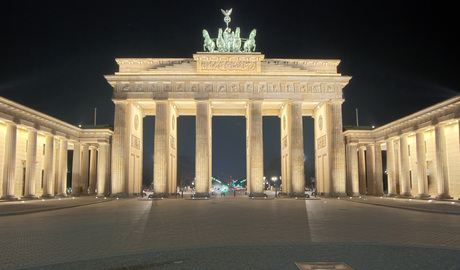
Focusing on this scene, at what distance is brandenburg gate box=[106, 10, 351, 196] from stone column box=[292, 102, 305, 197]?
0.41 ft

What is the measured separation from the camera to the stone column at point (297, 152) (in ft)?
151

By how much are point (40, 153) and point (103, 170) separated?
27.9 feet

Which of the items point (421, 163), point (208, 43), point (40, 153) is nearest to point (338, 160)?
point (421, 163)

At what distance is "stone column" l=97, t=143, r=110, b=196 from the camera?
160 feet

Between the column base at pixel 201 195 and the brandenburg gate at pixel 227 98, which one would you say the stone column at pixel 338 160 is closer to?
the brandenburg gate at pixel 227 98

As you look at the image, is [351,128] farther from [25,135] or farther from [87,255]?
[87,255]

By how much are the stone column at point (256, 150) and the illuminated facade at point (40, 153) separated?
20.2 metres

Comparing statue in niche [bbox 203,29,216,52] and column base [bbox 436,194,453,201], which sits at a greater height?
statue in niche [bbox 203,29,216,52]

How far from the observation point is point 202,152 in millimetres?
46094

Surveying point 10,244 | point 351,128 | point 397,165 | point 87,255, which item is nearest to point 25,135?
point 10,244

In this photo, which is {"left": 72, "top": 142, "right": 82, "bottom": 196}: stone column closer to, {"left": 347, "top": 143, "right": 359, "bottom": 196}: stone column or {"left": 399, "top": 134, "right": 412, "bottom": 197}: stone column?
{"left": 347, "top": 143, "right": 359, "bottom": 196}: stone column

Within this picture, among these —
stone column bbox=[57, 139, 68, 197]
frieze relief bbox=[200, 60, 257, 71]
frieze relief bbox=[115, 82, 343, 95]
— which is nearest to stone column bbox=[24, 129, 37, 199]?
stone column bbox=[57, 139, 68, 197]

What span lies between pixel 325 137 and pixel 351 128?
8.11m

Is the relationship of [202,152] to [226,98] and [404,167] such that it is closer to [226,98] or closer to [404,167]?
[226,98]
